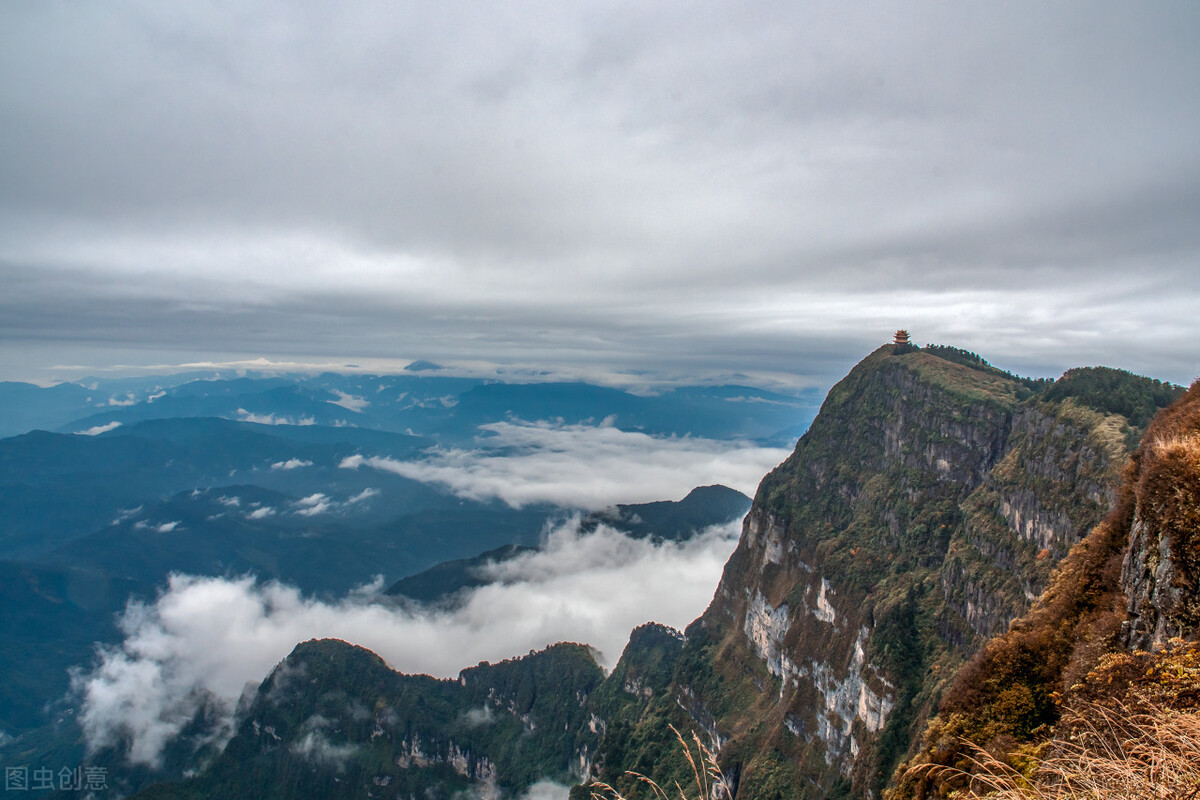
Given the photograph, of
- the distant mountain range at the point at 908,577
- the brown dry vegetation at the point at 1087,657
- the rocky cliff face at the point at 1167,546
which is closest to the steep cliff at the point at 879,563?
the distant mountain range at the point at 908,577

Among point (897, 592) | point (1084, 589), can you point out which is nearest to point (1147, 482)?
point (1084, 589)

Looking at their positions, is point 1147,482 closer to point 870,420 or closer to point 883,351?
point 870,420

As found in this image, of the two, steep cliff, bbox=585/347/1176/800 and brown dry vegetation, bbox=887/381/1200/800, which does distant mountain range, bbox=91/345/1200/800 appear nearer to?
brown dry vegetation, bbox=887/381/1200/800

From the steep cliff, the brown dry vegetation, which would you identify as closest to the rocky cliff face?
the brown dry vegetation

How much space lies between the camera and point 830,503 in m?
122

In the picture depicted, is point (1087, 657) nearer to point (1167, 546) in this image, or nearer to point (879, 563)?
point (1167, 546)

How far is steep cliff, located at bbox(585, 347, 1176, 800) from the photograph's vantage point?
6631 centimetres

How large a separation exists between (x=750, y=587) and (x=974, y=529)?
226 feet

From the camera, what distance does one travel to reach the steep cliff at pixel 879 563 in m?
66.3

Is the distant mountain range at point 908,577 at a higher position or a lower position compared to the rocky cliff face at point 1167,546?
lower

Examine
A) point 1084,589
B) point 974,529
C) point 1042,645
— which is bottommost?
point 974,529

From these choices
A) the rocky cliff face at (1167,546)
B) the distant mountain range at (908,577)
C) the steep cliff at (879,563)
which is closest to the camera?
the rocky cliff face at (1167,546)

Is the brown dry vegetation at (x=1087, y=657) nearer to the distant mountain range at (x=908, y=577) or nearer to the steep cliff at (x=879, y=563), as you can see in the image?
the distant mountain range at (x=908, y=577)

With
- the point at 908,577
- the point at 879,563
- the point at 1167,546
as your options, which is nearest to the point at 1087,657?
the point at 1167,546
